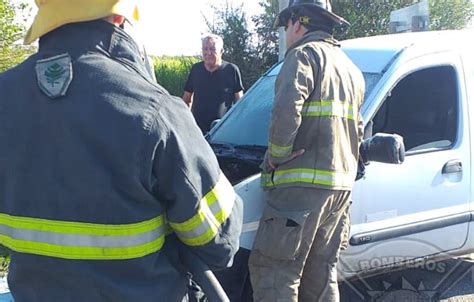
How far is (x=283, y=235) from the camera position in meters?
3.11

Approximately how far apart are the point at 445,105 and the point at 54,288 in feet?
11.1

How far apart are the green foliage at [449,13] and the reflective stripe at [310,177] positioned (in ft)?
40.9

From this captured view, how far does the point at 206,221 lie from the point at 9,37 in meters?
7.92

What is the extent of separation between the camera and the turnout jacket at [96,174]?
5.11 ft

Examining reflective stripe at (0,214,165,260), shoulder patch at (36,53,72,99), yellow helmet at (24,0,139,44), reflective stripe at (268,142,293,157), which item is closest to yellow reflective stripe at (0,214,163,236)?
reflective stripe at (0,214,165,260)

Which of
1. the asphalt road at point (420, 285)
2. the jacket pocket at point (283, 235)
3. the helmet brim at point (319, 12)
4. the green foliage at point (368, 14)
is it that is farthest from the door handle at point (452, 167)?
the green foliage at point (368, 14)

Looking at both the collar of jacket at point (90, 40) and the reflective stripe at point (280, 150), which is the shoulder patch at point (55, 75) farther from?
the reflective stripe at point (280, 150)

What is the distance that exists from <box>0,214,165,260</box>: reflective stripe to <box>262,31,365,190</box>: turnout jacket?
1511mm

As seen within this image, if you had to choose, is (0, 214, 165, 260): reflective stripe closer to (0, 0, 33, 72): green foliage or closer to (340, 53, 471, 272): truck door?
(340, 53, 471, 272): truck door

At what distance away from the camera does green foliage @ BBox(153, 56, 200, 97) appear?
50.5 ft

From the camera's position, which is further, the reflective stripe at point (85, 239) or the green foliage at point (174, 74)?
the green foliage at point (174, 74)

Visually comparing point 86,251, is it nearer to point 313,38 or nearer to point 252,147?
point 313,38

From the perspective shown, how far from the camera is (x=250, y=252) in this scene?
3301mm

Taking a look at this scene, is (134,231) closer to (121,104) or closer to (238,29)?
(121,104)
